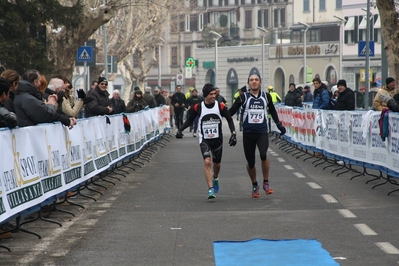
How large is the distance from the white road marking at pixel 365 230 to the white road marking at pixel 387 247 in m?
0.73

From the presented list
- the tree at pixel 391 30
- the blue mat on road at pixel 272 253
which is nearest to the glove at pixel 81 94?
the blue mat on road at pixel 272 253

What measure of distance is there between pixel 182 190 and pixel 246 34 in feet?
367

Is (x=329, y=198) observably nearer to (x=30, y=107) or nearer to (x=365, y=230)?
(x=365, y=230)

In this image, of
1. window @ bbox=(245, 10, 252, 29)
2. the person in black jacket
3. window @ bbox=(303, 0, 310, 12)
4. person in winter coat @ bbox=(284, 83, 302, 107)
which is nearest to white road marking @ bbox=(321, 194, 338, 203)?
person in winter coat @ bbox=(284, 83, 302, 107)

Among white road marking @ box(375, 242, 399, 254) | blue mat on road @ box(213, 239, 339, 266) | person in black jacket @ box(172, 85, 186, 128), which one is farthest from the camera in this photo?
person in black jacket @ box(172, 85, 186, 128)

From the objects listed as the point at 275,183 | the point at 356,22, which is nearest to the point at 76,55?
the point at 275,183

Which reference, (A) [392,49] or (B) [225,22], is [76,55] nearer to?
(A) [392,49]

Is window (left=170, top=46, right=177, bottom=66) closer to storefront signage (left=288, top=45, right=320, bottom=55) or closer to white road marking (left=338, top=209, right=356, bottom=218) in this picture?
storefront signage (left=288, top=45, right=320, bottom=55)

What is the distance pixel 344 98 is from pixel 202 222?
443 inches

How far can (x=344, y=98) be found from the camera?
2288 cm

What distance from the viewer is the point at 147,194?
15844 mm

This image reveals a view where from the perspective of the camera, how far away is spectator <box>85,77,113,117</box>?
19547 millimetres

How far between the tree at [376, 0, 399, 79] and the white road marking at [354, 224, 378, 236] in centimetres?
1827

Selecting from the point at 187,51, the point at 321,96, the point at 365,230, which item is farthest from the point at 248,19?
the point at 365,230
